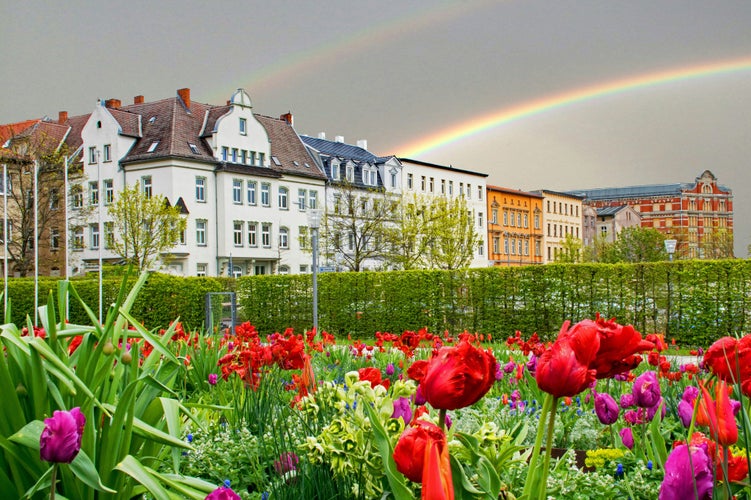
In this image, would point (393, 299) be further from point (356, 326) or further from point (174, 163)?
point (174, 163)

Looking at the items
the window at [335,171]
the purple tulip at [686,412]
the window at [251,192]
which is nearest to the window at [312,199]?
the window at [335,171]

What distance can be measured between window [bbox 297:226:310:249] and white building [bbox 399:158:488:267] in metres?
10.6

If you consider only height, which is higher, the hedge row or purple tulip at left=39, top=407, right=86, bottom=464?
purple tulip at left=39, top=407, right=86, bottom=464

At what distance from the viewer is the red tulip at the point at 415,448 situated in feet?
4.89

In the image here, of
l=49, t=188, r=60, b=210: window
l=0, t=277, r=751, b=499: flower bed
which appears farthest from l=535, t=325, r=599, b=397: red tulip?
l=49, t=188, r=60, b=210: window

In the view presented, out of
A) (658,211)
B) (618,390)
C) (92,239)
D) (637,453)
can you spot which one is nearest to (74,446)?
(637,453)

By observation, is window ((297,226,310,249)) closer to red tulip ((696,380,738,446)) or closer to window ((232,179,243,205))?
window ((232,179,243,205))

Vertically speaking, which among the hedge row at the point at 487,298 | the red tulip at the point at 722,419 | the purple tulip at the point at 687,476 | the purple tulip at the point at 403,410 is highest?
the red tulip at the point at 722,419

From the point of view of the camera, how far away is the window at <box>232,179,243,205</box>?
152 feet

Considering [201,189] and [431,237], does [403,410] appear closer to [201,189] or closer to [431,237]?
[431,237]

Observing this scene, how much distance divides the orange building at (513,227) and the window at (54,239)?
132ft

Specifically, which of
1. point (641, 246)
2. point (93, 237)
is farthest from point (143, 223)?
point (641, 246)

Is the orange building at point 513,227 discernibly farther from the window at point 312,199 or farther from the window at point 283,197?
the window at point 283,197

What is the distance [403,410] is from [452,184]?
216 feet
